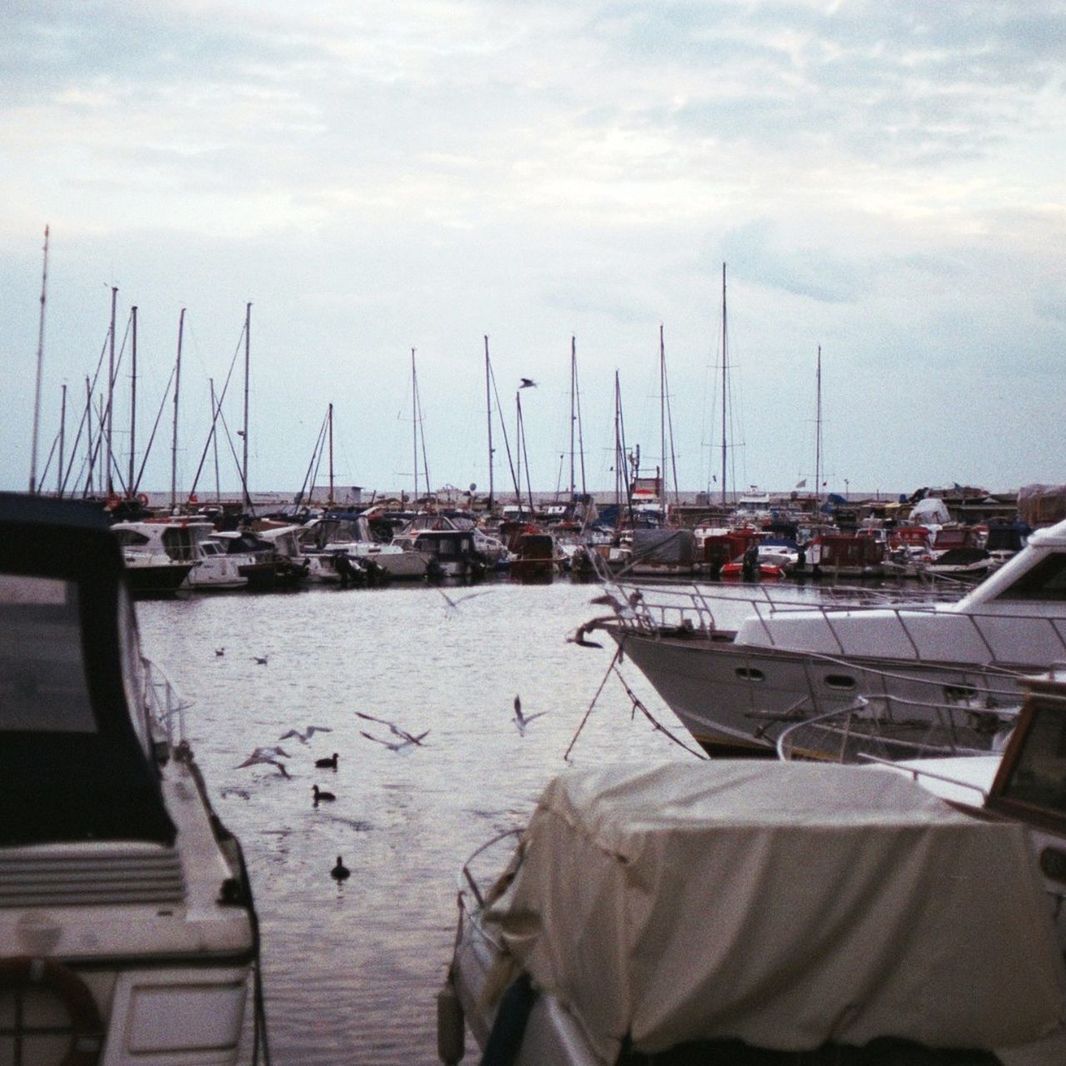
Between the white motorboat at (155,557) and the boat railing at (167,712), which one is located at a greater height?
the boat railing at (167,712)

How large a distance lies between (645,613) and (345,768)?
5.17m

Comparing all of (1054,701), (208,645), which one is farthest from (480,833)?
(208,645)

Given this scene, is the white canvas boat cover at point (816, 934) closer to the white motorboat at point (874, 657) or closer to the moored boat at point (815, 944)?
the moored boat at point (815, 944)

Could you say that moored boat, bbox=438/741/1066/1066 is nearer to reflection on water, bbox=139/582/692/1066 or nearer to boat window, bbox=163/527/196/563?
reflection on water, bbox=139/582/692/1066

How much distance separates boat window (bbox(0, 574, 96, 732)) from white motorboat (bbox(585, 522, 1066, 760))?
987 centimetres

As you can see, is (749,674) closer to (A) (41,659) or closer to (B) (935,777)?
(B) (935,777)

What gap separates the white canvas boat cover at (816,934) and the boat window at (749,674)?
14.5 metres

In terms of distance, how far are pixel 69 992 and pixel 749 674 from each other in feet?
50.1

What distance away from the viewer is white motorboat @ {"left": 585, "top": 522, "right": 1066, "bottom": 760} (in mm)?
18609

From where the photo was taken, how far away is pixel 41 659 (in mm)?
8695

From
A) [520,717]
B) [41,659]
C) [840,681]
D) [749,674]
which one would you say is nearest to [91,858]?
[41,659]

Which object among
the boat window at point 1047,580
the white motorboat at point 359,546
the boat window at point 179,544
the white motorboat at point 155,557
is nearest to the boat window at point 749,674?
the boat window at point 1047,580

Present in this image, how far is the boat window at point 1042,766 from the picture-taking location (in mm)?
8586

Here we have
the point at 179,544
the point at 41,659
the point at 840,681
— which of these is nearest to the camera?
the point at 41,659
